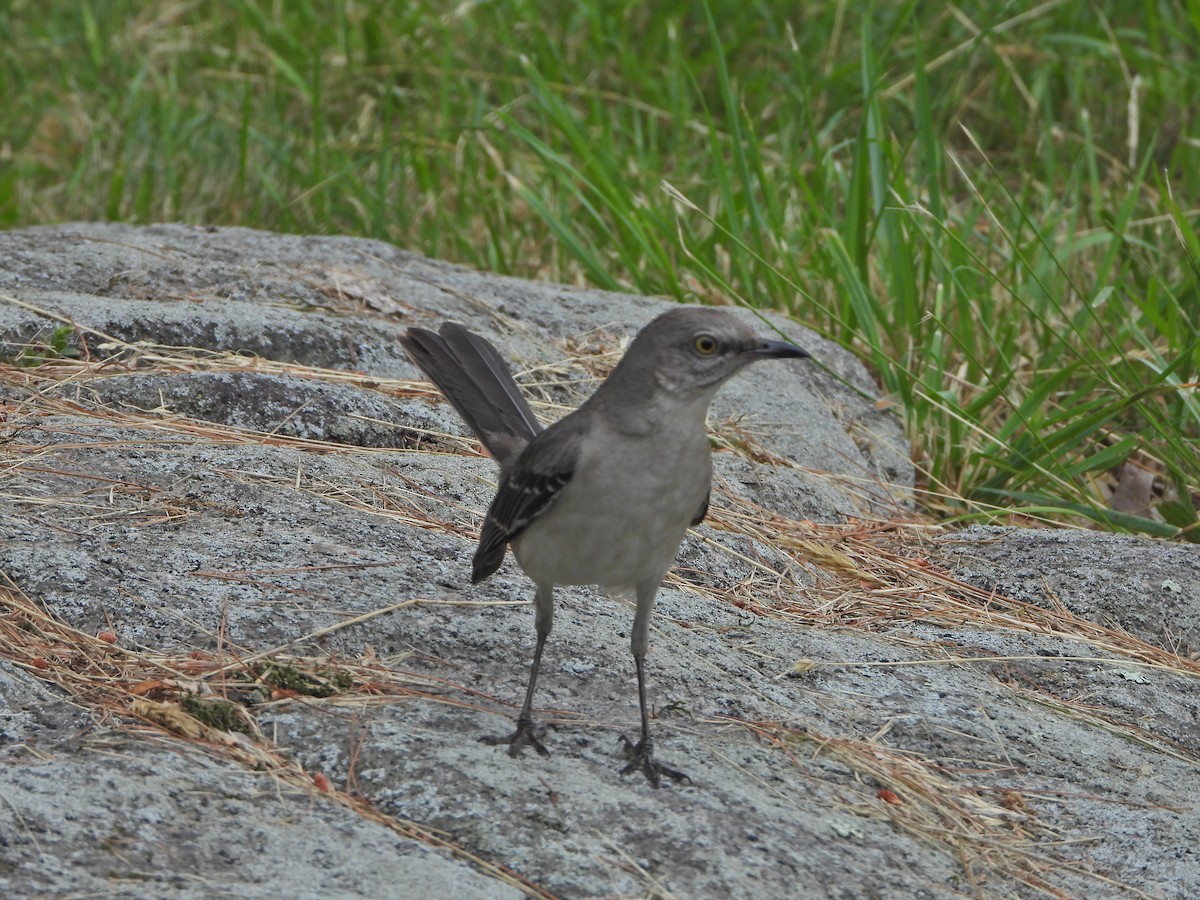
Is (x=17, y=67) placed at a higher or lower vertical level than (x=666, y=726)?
higher

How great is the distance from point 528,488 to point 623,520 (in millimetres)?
297

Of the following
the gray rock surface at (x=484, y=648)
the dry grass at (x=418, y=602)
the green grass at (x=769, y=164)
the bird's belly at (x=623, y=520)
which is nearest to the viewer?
the gray rock surface at (x=484, y=648)

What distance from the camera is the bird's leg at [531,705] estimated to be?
292 cm

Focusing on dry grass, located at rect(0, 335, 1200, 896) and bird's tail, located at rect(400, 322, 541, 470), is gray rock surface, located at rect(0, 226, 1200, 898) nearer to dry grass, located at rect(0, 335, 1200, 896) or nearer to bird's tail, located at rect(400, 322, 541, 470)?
dry grass, located at rect(0, 335, 1200, 896)

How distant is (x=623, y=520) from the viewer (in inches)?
121

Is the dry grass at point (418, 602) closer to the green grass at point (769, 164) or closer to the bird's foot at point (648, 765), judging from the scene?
the bird's foot at point (648, 765)

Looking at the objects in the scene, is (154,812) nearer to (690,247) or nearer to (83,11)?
(690,247)

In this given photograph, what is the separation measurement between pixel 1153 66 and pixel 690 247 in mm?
3355

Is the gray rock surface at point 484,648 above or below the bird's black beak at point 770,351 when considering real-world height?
below

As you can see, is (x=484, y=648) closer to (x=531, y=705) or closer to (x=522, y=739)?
(x=531, y=705)

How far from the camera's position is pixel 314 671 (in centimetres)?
306

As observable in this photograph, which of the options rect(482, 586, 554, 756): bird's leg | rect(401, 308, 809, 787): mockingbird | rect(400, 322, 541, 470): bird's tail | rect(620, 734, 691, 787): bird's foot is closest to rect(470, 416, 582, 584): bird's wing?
rect(401, 308, 809, 787): mockingbird

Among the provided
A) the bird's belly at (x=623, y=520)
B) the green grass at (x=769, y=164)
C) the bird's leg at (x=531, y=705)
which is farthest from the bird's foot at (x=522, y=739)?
the green grass at (x=769, y=164)

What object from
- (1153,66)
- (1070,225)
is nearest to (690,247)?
(1070,225)
